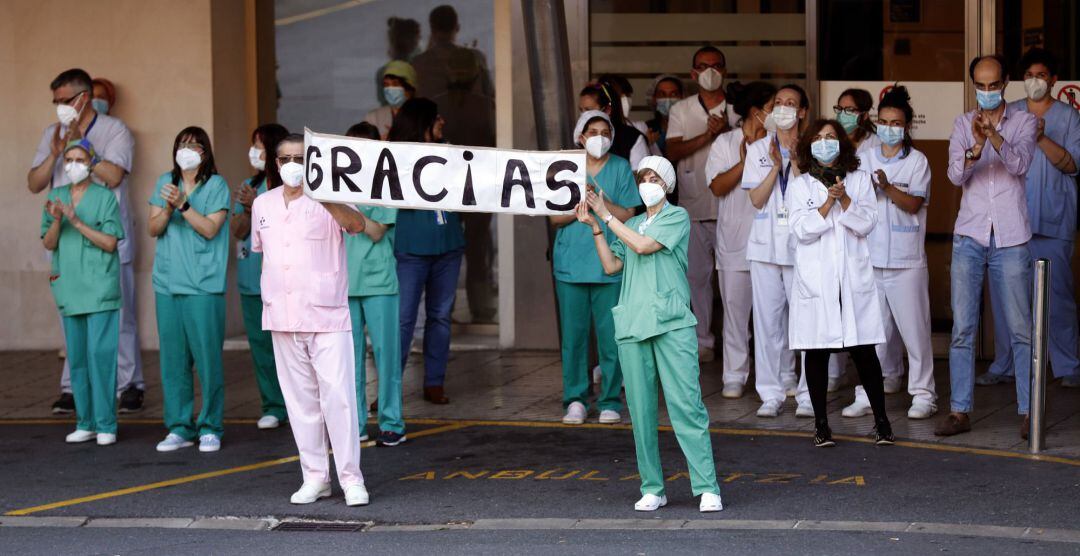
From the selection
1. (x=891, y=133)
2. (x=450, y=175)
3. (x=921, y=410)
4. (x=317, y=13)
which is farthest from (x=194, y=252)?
(x=317, y=13)

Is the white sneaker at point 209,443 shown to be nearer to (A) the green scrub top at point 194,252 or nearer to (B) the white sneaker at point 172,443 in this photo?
(B) the white sneaker at point 172,443

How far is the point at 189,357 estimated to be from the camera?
9344 mm

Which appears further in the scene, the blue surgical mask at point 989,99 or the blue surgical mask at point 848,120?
the blue surgical mask at point 848,120

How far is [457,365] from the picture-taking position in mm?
12422

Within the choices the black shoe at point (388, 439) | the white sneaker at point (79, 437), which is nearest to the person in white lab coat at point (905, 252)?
the black shoe at point (388, 439)

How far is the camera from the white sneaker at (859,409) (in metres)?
9.61

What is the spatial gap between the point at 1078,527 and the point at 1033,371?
1812 millimetres

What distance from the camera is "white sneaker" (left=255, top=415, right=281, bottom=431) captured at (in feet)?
32.2

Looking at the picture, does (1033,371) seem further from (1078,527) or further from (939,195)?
(939,195)

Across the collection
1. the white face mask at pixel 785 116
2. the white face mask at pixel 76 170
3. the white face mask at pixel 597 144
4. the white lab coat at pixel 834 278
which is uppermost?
the white face mask at pixel 785 116

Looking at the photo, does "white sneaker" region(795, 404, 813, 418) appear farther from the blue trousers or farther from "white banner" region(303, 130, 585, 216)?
"white banner" region(303, 130, 585, 216)

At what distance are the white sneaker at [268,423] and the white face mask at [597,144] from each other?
2672mm

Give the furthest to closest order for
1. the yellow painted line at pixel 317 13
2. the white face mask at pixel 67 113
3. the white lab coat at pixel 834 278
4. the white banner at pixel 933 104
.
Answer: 1. the yellow painted line at pixel 317 13
2. the white banner at pixel 933 104
3. the white face mask at pixel 67 113
4. the white lab coat at pixel 834 278

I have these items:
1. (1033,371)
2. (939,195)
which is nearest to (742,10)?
(939,195)
